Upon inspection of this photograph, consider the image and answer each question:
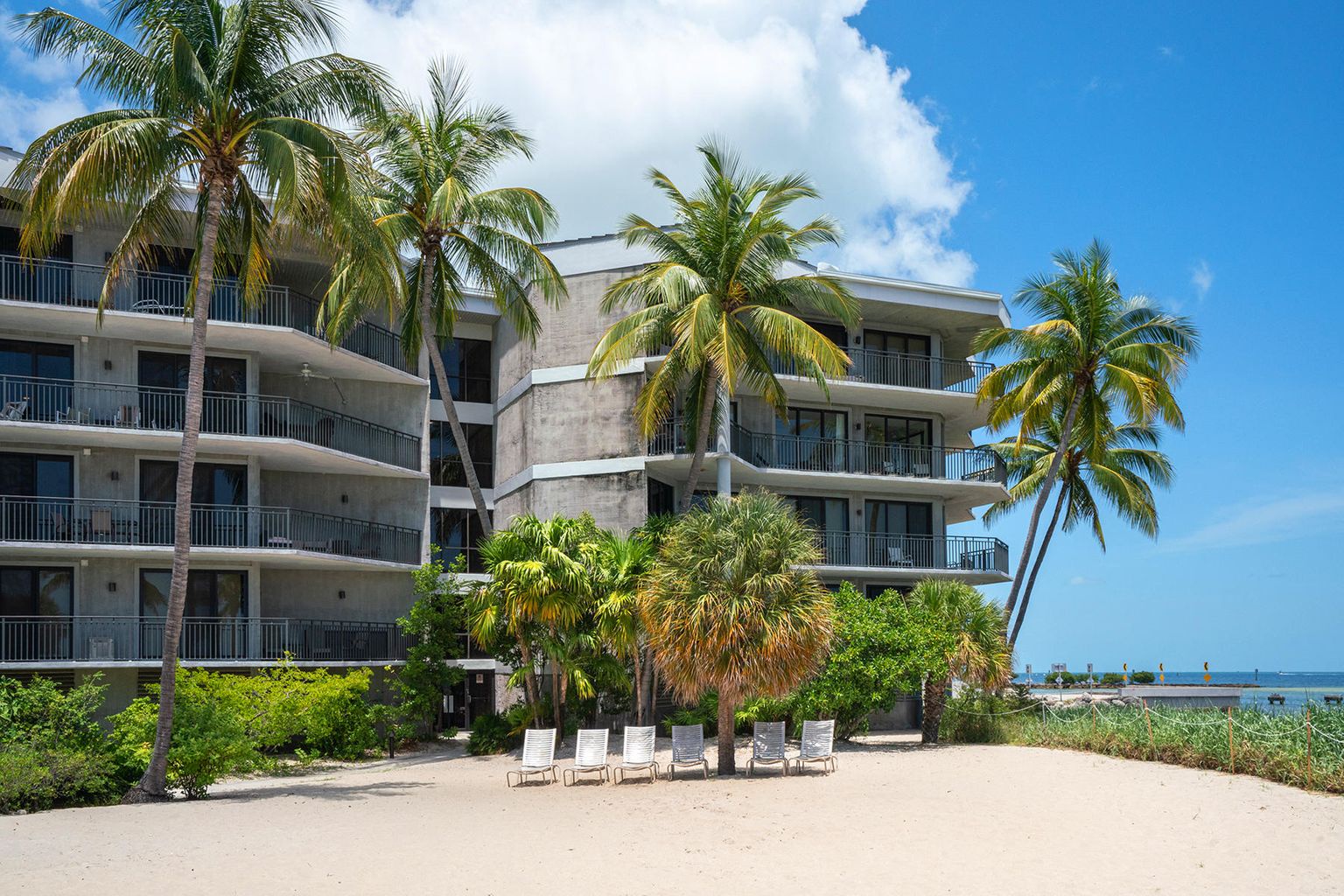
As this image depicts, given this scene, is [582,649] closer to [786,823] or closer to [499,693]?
[499,693]

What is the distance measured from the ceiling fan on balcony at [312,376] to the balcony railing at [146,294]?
47.9 inches

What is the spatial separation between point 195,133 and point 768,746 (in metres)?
14.2

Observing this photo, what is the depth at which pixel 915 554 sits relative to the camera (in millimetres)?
34625

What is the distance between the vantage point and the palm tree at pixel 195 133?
59.8 feet

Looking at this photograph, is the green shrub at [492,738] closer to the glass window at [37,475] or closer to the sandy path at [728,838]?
the sandy path at [728,838]

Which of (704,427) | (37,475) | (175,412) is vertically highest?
(175,412)

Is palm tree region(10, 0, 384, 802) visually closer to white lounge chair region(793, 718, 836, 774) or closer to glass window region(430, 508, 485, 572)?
white lounge chair region(793, 718, 836, 774)

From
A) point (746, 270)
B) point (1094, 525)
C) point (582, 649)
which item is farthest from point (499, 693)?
point (1094, 525)

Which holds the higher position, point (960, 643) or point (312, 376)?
point (312, 376)

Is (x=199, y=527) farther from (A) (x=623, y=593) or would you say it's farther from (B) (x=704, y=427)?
(B) (x=704, y=427)

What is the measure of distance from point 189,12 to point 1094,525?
32458mm

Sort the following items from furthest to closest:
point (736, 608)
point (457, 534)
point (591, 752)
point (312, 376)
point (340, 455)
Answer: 1. point (457, 534)
2. point (312, 376)
3. point (340, 455)
4. point (591, 752)
5. point (736, 608)

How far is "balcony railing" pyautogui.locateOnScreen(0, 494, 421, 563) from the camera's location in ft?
85.2

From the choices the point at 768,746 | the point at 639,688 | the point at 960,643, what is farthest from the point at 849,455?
the point at 768,746
